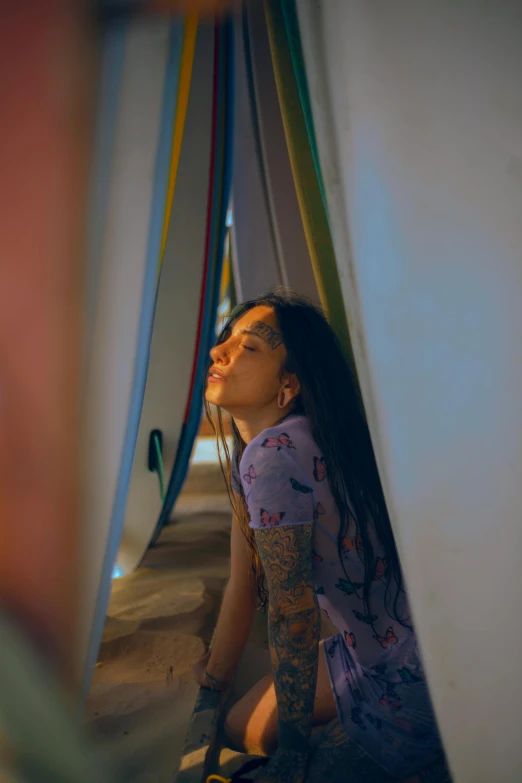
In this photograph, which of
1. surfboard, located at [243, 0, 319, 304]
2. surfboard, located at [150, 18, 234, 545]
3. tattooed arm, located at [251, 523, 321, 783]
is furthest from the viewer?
surfboard, located at [150, 18, 234, 545]

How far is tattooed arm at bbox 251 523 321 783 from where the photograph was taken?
1100mm

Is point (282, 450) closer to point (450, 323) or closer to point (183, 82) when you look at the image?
point (450, 323)

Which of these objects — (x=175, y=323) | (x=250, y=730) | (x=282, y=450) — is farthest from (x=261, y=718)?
(x=175, y=323)

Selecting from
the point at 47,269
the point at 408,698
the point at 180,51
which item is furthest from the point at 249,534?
the point at 180,51

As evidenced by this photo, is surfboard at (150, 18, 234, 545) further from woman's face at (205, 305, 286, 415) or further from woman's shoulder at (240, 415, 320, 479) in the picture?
Answer: woman's shoulder at (240, 415, 320, 479)

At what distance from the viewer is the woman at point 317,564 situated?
111 cm

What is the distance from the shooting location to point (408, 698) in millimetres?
1180

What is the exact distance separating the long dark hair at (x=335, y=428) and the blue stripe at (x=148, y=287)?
0.32 metres

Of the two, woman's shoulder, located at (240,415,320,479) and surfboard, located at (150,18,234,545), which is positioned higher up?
surfboard, located at (150,18,234,545)

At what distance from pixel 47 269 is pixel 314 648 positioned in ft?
2.71

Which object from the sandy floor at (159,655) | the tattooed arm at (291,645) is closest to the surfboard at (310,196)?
the tattooed arm at (291,645)

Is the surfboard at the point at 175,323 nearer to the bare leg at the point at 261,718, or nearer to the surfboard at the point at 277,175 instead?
the surfboard at the point at 277,175

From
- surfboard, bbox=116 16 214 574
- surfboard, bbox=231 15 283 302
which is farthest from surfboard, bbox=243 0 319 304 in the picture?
surfboard, bbox=116 16 214 574

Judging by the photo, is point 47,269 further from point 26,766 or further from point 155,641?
point 155,641
